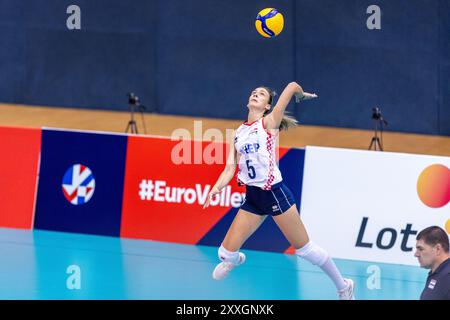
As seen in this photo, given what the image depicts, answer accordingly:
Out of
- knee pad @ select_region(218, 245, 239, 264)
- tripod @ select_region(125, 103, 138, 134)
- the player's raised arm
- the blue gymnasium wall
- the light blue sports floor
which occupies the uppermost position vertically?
the blue gymnasium wall

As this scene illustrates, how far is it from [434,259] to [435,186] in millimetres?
4496

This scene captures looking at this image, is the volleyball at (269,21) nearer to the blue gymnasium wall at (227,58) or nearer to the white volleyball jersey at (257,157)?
the white volleyball jersey at (257,157)

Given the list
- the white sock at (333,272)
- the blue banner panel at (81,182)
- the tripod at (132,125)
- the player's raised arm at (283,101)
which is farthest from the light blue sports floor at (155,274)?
the tripod at (132,125)

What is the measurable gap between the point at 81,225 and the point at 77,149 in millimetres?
993

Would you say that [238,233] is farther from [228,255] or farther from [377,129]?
[377,129]

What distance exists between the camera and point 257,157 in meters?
11.2

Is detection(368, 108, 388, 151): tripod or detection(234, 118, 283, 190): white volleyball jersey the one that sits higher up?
detection(368, 108, 388, 151): tripod

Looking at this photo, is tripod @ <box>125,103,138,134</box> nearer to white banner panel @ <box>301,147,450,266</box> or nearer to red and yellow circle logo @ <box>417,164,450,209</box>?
white banner panel @ <box>301,147,450,266</box>

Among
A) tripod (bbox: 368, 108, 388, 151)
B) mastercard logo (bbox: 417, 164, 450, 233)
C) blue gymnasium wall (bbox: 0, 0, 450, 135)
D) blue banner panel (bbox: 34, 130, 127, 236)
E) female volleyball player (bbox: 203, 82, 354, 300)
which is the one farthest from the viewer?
blue gymnasium wall (bbox: 0, 0, 450, 135)

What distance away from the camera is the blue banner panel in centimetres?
1395

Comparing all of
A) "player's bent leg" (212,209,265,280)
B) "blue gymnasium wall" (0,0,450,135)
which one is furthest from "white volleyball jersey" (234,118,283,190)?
"blue gymnasium wall" (0,0,450,135)

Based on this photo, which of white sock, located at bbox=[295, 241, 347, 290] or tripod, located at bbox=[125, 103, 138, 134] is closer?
white sock, located at bbox=[295, 241, 347, 290]

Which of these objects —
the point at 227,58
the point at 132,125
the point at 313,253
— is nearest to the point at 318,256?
the point at 313,253
